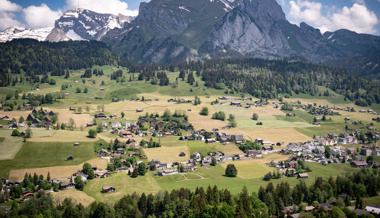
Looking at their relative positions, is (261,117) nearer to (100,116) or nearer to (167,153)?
(167,153)

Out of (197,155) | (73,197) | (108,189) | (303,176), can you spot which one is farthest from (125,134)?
(303,176)

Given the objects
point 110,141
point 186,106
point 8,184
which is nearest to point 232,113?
point 186,106

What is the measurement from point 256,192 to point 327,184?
54.9 ft

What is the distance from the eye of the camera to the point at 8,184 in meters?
80.1

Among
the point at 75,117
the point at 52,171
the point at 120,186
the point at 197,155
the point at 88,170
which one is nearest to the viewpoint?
the point at 120,186

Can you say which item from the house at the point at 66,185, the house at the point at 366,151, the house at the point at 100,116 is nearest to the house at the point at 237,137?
the house at the point at 366,151

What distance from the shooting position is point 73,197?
75.6 meters

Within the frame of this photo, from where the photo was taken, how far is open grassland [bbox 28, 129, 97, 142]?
4156 inches

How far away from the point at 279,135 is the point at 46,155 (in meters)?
90.2

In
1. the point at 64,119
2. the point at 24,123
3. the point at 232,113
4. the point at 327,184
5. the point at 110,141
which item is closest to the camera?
the point at 327,184

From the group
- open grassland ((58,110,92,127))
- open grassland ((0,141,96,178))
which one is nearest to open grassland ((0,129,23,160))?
open grassland ((0,141,96,178))

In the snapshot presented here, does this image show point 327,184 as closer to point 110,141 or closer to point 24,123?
point 110,141

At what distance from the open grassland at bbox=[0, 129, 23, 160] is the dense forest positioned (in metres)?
24.9

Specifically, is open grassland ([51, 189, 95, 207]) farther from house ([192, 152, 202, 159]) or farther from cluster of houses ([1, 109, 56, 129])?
cluster of houses ([1, 109, 56, 129])
